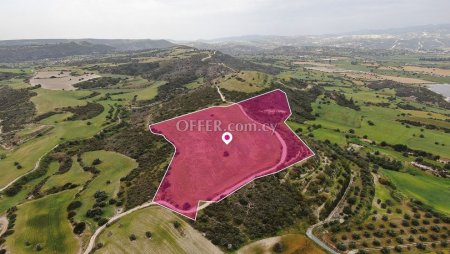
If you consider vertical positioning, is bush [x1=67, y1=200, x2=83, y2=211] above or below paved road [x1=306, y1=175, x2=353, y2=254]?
above

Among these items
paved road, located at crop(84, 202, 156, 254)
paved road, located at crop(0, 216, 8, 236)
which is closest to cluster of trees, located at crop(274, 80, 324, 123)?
paved road, located at crop(84, 202, 156, 254)

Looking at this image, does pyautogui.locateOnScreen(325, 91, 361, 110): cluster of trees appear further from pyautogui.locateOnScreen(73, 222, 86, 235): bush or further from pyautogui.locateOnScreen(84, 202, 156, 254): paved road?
pyautogui.locateOnScreen(73, 222, 86, 235): bush

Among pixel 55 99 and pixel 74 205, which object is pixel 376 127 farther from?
pixel 55 99

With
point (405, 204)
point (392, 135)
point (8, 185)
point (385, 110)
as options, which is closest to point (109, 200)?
point (8, 185)

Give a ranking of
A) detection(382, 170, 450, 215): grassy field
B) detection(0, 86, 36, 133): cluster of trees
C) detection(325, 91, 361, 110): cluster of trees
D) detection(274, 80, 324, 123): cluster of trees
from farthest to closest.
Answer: detection(325, 91, 361, 110): cluster of trees → detection(0, 86, 36, 133): cluster of trees → detection(274, 80, 324, 123): cluster of trees → detection(382, 170, 450, 215): grassy field

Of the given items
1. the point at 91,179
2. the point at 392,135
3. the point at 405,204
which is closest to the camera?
the point at 405,204

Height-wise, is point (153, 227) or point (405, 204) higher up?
point (153, 227)

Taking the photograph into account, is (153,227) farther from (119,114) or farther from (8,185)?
(119,114)

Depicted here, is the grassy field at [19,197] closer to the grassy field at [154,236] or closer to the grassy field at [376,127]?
the grassy field at [154,236]
